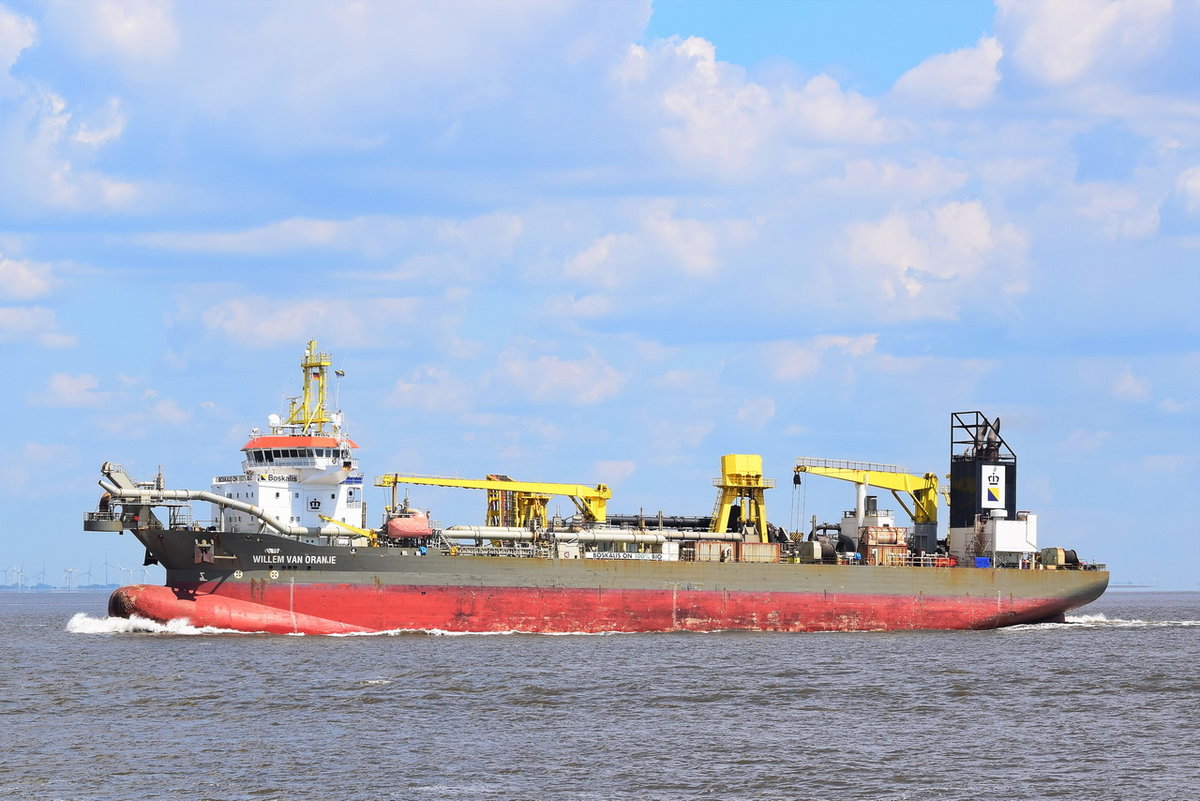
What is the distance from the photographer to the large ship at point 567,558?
45.8 meters

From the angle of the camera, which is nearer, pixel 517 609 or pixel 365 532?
pixel 517 609

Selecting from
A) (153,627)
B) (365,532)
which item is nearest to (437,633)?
(365,532)

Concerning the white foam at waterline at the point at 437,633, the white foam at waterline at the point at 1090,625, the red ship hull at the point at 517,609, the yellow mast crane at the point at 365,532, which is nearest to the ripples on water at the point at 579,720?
the white foam at waterline at the point at 437,633

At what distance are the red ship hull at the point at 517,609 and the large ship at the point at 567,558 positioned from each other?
0.17 ft

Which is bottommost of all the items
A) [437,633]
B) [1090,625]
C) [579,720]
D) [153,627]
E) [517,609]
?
[1090,625]

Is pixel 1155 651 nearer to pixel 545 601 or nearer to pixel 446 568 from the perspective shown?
pixel 545 601

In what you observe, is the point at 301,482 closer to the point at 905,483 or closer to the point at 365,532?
the point at 365,532

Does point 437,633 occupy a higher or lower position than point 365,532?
lower

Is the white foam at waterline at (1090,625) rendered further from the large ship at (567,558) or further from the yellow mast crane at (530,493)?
the yellow mast crane at (530,493)

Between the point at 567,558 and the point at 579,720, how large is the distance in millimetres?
19535

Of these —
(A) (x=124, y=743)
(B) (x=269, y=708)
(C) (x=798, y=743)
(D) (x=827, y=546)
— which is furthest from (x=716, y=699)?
(D) (x=827, y=546)

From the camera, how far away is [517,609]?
47.9 m

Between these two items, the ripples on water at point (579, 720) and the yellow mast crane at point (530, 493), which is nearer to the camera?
the ripples on water at point (579, 720)

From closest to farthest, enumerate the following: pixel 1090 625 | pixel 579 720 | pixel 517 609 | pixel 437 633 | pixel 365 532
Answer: pixel 579 720
pixel 437 633
pixel 517 609
pixel 365 532
pixel 1090 625
